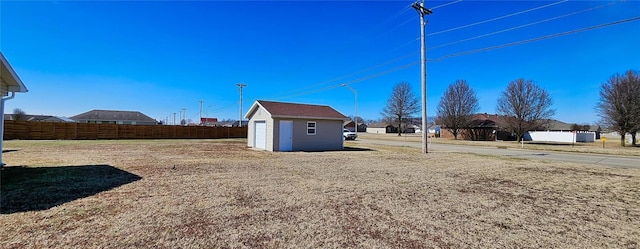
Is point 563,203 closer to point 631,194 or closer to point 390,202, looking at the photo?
point 631,194

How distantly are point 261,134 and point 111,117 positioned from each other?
51613mm

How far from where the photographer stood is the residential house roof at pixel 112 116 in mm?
55062

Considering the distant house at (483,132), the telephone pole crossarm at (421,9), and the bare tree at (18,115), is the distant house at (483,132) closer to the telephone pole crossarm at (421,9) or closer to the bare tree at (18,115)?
the telephone pole crossarm at (421,9)

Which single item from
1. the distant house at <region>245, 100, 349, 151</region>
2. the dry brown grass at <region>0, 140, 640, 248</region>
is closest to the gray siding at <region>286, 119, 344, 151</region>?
the distant house at <region>245, 100, 349, 151</region>

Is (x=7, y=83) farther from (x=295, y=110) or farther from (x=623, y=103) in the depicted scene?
(x=623, y=103)

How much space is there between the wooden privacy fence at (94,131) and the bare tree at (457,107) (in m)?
33.1

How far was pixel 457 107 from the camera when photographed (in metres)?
44.0

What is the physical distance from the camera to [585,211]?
17.2 feet

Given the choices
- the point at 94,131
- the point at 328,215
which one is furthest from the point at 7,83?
the point at 94,131

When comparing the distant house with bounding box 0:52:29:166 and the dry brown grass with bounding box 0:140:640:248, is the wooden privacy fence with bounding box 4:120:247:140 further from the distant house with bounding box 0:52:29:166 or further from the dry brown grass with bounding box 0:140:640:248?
the dry brown grass with bounding box 0:140:640:248

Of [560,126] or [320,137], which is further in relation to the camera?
[560,126]

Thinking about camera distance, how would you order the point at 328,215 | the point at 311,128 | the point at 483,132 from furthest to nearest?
1. the point at 483,132
2. the point at 311,128
3. the point at 328,215

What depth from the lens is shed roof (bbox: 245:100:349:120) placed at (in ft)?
58.3

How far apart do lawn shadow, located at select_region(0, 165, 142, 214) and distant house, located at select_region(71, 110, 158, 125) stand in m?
54.9
